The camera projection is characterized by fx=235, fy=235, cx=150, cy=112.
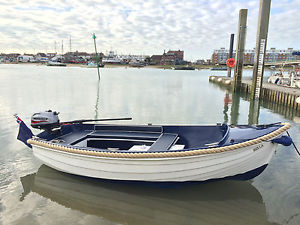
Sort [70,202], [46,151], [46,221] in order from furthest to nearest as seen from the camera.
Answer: [46,151] → [70,202] → [46,221]

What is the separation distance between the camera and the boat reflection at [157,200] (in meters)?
5.36

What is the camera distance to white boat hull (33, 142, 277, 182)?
549cm

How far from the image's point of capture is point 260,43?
779 inches

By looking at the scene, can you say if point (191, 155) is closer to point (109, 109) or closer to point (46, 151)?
point (46, 151)

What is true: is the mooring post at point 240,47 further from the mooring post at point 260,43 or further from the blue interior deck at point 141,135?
the blue interior deck at point 141,135

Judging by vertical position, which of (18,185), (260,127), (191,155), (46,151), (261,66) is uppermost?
(261,66)

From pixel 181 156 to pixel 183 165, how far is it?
1.08 feet

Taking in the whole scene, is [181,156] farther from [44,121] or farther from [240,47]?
[240,47]

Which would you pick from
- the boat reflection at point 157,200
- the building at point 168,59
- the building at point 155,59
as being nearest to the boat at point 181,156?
the boat reflection at point 157,200

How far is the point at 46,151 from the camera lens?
6.83 meters

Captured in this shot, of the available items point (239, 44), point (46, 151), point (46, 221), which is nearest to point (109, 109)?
point (46, 151)

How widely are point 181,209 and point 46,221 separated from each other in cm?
312

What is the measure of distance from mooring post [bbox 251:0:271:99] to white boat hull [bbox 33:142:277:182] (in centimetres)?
1679

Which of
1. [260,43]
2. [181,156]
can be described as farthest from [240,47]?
[181,156]
